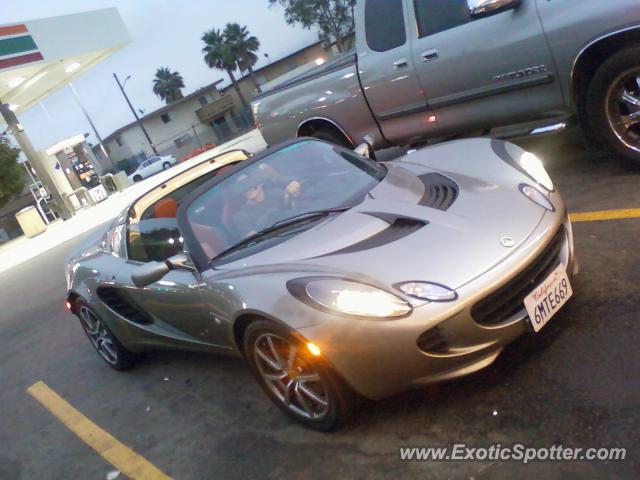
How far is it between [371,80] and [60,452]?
441 centimetres

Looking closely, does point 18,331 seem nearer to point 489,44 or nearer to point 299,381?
point 299,381

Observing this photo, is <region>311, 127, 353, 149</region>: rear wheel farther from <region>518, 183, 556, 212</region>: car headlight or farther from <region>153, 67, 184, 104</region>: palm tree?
<region>153, 67, 184, 104</region>: palm tree

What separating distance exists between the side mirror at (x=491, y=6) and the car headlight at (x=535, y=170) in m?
1.57

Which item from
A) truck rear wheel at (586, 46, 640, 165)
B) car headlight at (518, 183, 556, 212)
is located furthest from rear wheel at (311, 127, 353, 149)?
car headlight at (518, 183, 556, 212)

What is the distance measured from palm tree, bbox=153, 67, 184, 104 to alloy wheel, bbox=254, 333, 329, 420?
72884 millimetres

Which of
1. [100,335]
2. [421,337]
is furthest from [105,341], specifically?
[421,337]

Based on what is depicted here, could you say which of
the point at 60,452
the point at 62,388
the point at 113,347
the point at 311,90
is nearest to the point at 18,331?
the point at 62,388

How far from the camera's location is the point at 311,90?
665cm

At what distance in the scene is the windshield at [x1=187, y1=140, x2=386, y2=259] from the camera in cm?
332

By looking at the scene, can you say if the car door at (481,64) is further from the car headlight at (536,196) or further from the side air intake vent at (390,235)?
the side air intake vent at (390,235)

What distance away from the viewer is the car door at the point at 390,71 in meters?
5.65

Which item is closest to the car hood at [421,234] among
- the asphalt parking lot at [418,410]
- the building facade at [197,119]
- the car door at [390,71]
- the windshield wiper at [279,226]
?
the windshield wiper at [279,226]

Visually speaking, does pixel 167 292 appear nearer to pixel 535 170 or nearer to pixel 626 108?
pixel 535 170

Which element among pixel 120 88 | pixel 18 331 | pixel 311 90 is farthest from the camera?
pixel 120 88
